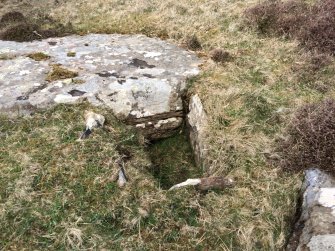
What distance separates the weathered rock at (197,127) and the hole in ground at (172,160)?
0.58 feet

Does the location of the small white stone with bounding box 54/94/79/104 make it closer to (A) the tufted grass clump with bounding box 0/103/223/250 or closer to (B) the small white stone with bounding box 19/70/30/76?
(A) the tufted grass clump with bounding box 0/103/223/250

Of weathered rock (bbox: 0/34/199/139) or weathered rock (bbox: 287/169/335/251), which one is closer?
weathered rock (bbox: 287/169/335/251)

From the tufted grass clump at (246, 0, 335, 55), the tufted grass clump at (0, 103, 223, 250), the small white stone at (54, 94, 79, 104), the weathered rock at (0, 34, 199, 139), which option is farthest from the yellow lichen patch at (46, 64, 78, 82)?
the tufted grass clump at (246, 0, 335, 55)

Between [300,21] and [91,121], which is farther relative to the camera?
[300,21]

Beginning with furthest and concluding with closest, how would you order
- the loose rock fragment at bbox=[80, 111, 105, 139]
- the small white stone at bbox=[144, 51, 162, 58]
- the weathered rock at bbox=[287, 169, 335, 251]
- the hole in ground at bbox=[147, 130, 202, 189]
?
1. the small white stone at bbox=[144, 51, 162, 58]
2. the hole in ground at bbox=[147, 130, 202, 189]
3. the loose rock fragment at bbox=[80, 111, 105, 139]
4. the weathered rock at bbox=[287, 169, 335, 251]

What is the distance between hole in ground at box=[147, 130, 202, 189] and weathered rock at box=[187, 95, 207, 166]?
18 cm

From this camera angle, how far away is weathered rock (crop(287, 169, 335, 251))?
3.85 meters

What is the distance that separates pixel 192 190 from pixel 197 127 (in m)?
1.70

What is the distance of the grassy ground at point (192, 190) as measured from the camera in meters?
4.38

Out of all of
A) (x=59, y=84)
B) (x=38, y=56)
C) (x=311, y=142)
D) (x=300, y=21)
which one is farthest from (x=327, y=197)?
(x=38, y=56)

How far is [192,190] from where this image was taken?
498cm

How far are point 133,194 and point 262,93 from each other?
3.07m

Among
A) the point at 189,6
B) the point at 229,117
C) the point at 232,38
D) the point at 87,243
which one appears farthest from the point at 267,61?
the point at 87,243

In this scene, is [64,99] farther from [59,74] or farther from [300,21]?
[300,21]
